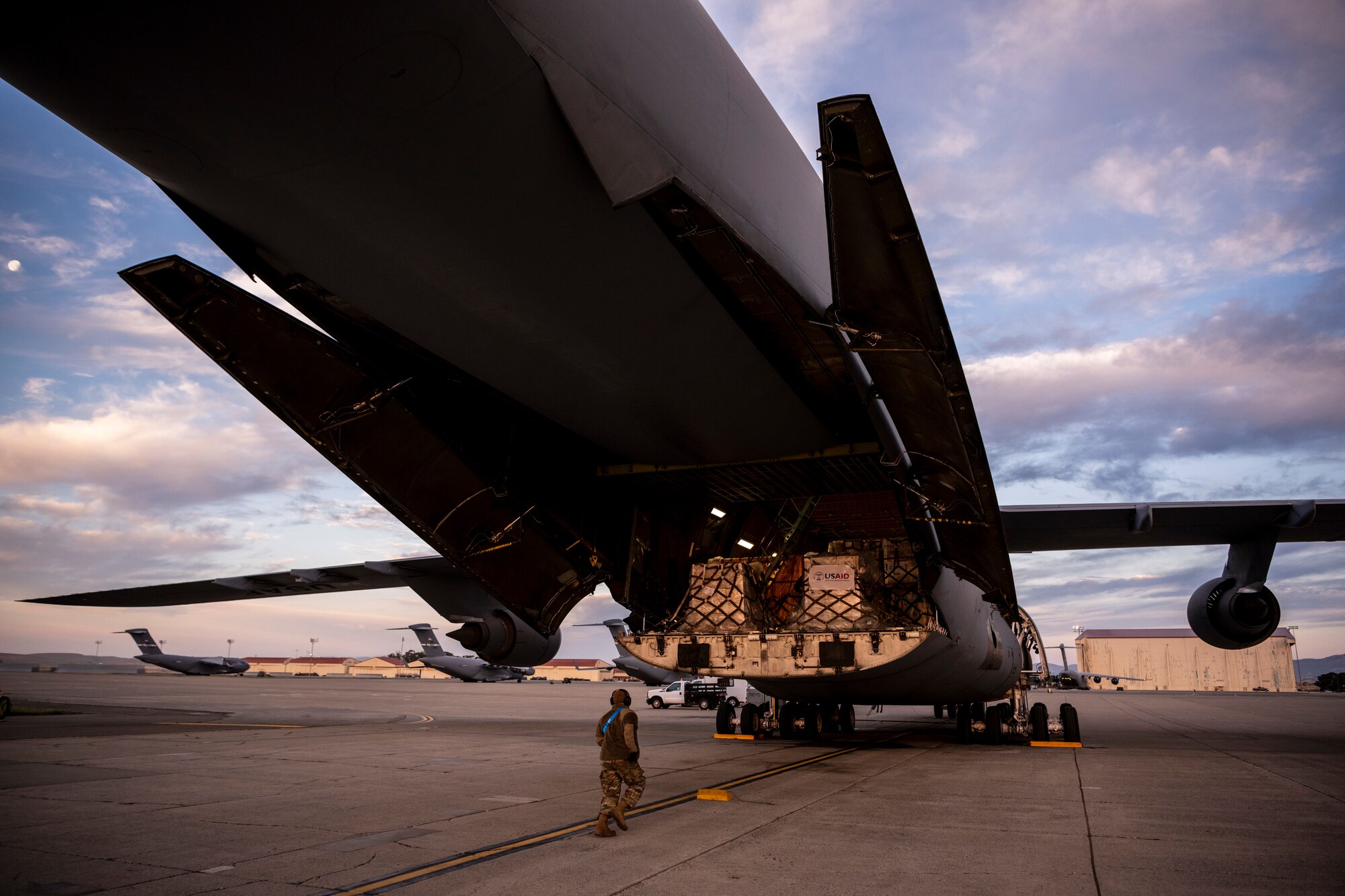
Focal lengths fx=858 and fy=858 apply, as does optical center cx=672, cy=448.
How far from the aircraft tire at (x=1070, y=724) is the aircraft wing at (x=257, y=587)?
12.1 m

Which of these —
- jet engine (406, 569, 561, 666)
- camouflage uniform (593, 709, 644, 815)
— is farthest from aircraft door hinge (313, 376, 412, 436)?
jet engine (406, 569, 561, 666)

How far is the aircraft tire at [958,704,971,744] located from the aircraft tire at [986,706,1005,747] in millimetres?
349

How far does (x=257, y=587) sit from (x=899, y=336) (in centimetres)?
1721

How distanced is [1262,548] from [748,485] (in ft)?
33.6

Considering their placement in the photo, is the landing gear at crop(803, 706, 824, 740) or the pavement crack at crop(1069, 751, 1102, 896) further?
the landing gear at crop(803, 706, 824, 740)

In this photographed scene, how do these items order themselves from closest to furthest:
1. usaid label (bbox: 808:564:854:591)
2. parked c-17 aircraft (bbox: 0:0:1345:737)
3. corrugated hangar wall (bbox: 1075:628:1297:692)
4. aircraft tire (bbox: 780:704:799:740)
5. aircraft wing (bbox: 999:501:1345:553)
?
1. parked c-17 aircraft (bbox: 0:0:1345:737)
2. usaid label (bbox: 808:564:854:591)
3. aircraft wing (bbox: 999:501:1345:553)
4. aircraft tire (bbox: 780:704:799:740)
5. corrugated hangar wall (bbox: 1075:628:1297:692)

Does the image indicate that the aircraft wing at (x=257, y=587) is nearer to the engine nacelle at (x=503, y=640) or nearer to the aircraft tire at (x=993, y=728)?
the engine nacelle at (x=503, y=640)

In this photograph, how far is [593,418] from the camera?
27.5 ft

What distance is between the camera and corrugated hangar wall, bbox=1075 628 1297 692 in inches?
2948

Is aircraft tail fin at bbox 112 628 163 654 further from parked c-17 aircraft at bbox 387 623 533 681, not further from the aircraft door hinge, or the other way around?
the aircraft door hinge

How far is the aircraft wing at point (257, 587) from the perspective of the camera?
17766 millimetres

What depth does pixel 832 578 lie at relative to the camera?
32.7ft

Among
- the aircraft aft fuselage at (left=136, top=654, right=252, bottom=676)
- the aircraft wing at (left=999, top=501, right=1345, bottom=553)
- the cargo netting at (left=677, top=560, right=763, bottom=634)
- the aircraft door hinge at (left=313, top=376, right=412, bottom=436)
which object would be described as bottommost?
the aircraft aft fuselage at (left=136, top=654, right=252, bottom=676)

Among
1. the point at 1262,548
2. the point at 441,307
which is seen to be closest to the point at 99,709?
the point at 441,307
